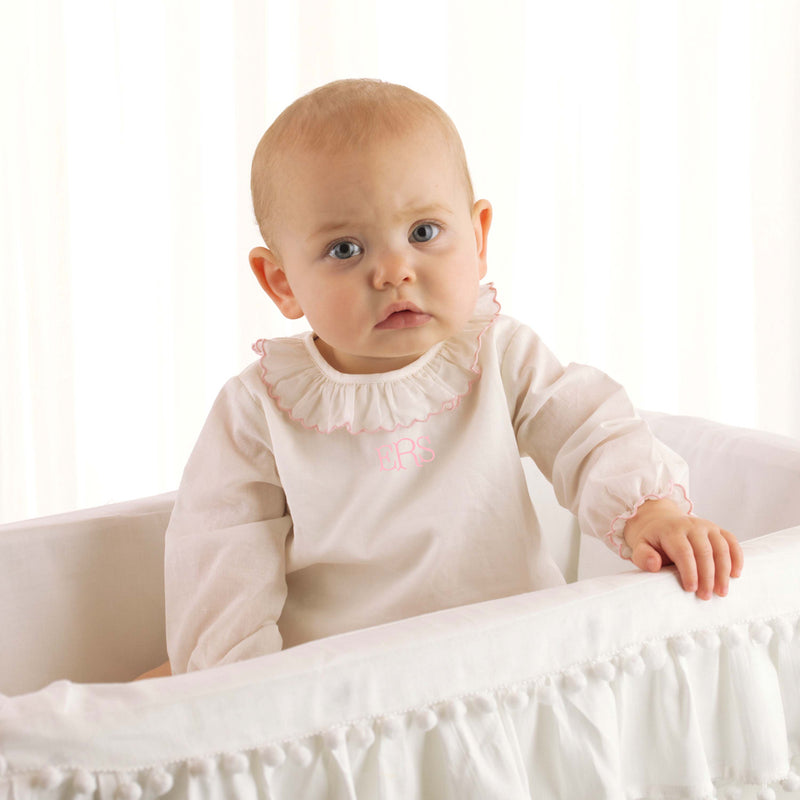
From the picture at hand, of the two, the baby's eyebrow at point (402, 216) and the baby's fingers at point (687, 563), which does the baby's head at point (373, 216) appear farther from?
the baby's fingers at point (687, 563)

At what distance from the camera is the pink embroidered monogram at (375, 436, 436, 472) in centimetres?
104

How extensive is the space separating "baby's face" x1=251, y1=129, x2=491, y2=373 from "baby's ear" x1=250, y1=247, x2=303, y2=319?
0.05 metres

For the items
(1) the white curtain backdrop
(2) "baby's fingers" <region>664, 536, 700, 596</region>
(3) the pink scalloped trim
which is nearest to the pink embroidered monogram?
(3) the pink scalloped trim

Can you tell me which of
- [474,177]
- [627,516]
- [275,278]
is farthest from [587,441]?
[474,177]

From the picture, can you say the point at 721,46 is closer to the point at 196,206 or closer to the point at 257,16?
the point at 257,16

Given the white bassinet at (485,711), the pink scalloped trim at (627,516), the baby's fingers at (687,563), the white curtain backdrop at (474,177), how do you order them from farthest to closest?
the white curtain backdrop at (474,177)
the pink scalloped trim at (627,516)
the baby's fingers at (687,563)
the white bassinet at (485,711)

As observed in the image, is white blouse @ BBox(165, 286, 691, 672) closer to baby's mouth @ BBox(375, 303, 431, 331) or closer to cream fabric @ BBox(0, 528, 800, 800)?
baby's mouth @ BBox(375, 303, 431, 331)

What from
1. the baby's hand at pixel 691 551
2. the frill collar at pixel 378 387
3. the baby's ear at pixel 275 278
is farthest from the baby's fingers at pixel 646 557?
the baby's ear at pixel 275 278

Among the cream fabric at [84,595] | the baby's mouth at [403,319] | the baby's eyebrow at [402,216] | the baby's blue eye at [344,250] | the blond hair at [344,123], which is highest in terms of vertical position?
the blond hair at [344,123]

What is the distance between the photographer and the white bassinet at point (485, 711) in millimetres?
599

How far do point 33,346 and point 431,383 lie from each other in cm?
118

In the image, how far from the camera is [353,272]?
36.7 inches

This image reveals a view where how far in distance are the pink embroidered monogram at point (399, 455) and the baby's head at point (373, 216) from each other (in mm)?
100

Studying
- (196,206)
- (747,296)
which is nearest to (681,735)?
(196,206)
